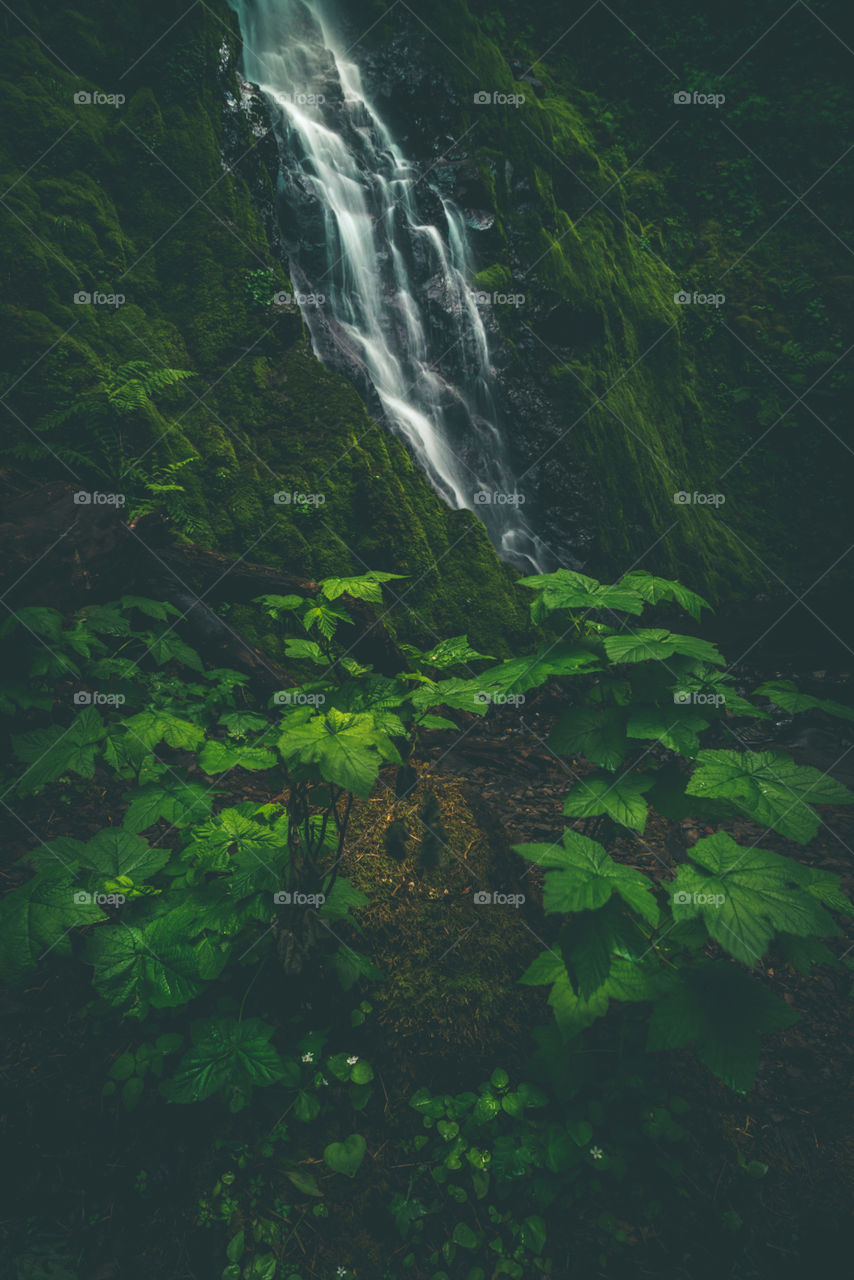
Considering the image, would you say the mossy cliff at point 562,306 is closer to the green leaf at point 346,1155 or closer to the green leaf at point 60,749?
the green leaf at point 60,749

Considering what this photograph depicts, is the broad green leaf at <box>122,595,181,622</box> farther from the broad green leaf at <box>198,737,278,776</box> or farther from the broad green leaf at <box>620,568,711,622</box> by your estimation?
the broad green leaf at <box>620,568,711,622</box>

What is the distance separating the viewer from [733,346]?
11.8 metres

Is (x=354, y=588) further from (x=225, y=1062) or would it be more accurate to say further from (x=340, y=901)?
(x=225, y=1062)

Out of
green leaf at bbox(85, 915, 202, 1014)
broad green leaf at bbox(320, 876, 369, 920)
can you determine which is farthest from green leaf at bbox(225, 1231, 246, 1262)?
broad green leaf at bbox(320, 876, 369, 920)

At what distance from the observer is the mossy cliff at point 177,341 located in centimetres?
421

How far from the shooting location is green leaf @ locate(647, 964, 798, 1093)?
4.86 feet

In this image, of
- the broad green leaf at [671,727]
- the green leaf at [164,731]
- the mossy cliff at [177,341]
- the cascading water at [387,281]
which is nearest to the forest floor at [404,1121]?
the green leaf at [164,731]

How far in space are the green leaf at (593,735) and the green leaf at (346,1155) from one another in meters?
1.43

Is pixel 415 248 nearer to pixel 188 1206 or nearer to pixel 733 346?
pixel 733 346

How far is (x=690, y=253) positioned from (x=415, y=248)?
7674 mm

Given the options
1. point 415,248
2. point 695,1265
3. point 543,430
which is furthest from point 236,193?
point 695,1265

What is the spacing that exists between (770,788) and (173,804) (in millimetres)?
1907

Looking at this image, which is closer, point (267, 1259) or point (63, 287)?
point (267, 1259)

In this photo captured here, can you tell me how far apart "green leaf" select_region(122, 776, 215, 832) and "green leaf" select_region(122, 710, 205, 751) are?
15 cm
